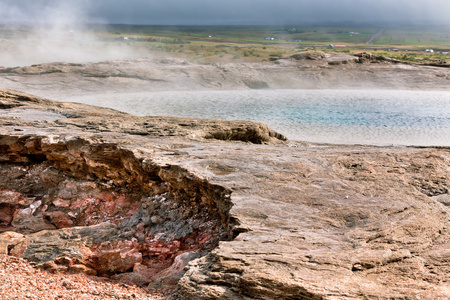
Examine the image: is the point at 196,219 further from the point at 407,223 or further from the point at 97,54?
the point at 97,54

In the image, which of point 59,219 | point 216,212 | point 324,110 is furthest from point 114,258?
point 324,110

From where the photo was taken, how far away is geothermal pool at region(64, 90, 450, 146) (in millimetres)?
11273

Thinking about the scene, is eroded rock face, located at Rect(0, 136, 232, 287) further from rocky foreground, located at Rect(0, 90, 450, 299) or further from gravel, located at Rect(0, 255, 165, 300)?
gravel, located at Rect(0, 255, 165, 300)

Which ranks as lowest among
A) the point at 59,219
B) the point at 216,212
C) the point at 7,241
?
the point at 59,219

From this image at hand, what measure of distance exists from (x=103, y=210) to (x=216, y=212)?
195cm

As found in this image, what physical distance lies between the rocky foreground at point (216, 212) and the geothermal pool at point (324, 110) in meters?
5.07

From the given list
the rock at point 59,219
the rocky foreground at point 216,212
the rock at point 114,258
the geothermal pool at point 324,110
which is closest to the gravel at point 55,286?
the rocky foreground at point 216,212

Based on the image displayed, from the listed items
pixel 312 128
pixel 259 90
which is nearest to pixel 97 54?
pixel 259 90

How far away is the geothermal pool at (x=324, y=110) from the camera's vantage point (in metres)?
11.3

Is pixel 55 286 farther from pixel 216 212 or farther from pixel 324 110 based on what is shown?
pixel 324 110

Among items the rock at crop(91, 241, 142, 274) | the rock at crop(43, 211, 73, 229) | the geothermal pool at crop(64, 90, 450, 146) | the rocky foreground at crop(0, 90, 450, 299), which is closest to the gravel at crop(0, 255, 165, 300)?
the rocky foreground at crop(0, 90, 450, 299)

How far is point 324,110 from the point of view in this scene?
47.0 ft

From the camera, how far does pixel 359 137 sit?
36.3 ft

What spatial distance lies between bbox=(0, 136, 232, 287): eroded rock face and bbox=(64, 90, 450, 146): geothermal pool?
20.9 feet
